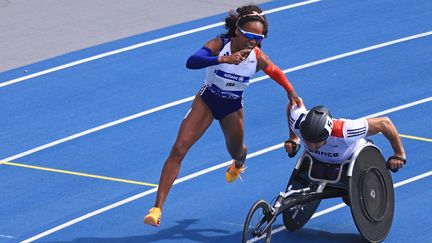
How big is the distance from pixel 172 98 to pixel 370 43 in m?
3.83

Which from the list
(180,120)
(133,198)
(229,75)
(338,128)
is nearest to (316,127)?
(338,128)

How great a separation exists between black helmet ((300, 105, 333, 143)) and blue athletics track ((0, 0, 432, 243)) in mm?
1325

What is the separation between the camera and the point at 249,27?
12.2 m

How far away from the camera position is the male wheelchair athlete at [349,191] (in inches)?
467

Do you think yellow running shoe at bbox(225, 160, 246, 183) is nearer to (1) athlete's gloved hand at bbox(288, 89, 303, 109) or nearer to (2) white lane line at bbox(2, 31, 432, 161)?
(1) athlete's gloved hand at bbox(288, 89, 303, 109)

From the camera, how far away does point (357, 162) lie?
1201cm

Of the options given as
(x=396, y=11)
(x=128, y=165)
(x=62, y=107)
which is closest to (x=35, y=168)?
(x=128, y=165)

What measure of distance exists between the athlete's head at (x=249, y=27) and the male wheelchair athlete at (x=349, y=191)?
126 centimetres

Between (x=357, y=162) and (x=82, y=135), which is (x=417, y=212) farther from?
(x=82, y=135)

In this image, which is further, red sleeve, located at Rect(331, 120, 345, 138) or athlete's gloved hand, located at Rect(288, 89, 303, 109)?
athlete's gloved hand, located at Rect(288, 89, 303, 109)

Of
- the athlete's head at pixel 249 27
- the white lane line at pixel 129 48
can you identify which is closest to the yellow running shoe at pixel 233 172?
the athlete's head at pixel 249 27

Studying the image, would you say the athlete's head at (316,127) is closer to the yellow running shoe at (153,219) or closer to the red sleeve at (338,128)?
the red sleeve at (338,128)

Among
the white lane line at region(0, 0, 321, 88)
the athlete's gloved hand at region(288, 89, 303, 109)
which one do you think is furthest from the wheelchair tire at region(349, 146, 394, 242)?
the white lane line at region(0, 0, 321, 88)

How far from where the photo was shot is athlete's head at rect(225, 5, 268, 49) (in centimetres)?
1220
